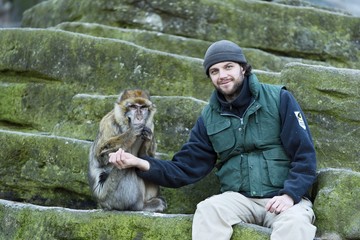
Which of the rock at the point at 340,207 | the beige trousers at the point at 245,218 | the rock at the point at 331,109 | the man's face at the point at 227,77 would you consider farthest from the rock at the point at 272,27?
the beige trousers at the point at 245,218

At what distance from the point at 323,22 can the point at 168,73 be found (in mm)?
2388

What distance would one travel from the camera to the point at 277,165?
4.99 meters

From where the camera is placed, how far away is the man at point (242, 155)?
4777 millimetres

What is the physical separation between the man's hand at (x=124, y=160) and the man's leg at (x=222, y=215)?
559 mm

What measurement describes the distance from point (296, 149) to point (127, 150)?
1.22 metres

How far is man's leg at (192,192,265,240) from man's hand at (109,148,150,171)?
56 centimetres

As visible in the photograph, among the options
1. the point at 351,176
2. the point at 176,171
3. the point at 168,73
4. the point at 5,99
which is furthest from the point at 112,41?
the point at 351,176

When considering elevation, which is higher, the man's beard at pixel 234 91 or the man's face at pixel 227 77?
the man's face at pixel 227 77

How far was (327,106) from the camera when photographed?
5.72 m

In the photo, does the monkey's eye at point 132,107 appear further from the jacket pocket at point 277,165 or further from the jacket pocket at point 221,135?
the jacket pocket at point 277,165

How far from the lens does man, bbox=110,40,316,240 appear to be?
4777 millimetres

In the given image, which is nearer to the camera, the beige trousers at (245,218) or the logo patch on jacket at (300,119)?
the beige trousers at (245,218)

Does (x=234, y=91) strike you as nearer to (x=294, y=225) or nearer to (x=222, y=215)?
(x=222, y=215)

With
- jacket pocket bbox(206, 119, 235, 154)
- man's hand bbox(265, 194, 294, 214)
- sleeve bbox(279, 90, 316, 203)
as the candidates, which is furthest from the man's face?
man's hand bbox(265, 194, 294, 214)
